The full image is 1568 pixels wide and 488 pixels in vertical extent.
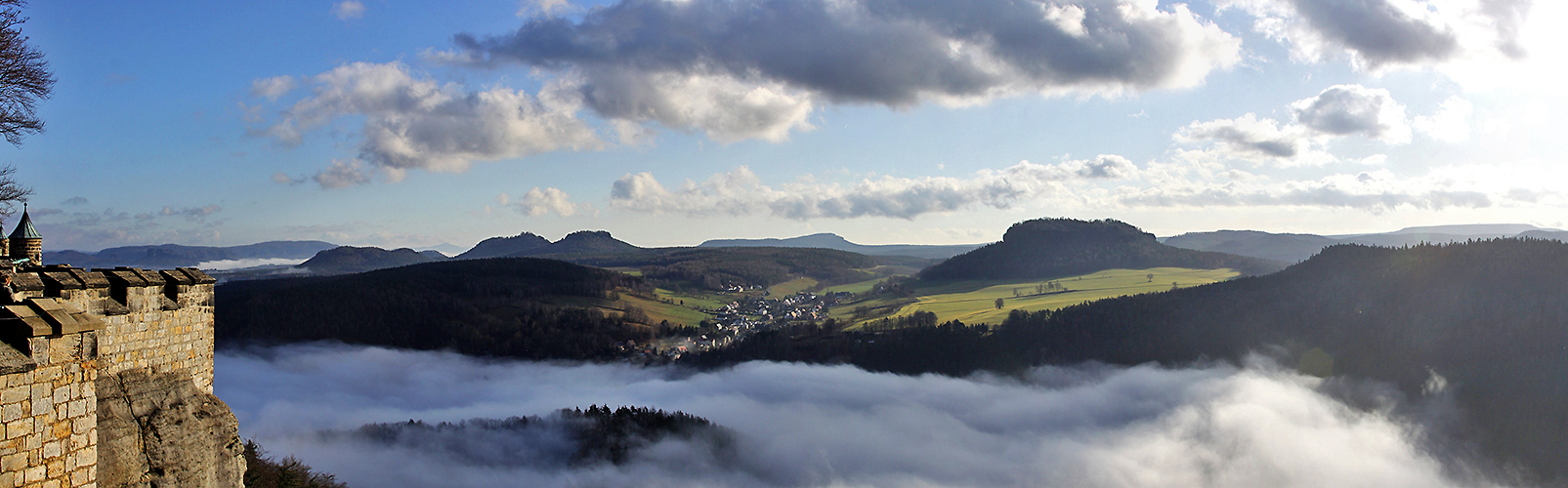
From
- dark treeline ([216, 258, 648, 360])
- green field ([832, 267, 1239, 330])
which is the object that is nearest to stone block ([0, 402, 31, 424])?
green field ([832, 267, 1239, 330])

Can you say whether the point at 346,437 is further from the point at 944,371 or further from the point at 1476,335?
the point at 1476,335

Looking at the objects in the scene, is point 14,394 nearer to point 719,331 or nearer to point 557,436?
point 557,436

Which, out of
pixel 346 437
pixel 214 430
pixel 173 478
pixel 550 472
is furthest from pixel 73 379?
pixel 346 437

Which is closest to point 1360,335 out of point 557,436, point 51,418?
point 557,436

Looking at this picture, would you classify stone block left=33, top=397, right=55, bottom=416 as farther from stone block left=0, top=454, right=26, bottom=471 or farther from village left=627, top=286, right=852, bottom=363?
village left=627, top=286, right=852, bottom=363

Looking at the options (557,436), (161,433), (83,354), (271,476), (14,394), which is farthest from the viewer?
(557,436)

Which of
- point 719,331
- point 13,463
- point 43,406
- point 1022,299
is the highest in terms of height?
→ point 43,406
